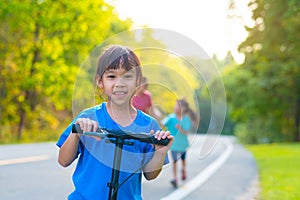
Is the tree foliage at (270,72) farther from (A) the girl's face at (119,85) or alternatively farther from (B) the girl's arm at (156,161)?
(A) the girl's face at (119,85)

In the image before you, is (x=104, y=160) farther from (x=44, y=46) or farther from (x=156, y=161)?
(x=44, y=46)

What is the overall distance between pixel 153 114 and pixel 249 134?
59.7 m

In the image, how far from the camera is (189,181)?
1175 cm

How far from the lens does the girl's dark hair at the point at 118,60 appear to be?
2.71m

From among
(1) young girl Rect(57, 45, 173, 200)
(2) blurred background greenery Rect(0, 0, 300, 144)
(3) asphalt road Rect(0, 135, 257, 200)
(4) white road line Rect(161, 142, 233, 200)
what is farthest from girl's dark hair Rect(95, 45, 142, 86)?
(2) blurred background greenery Rect(0, 0, 300, 144)

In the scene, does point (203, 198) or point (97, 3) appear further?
point (97, 3)

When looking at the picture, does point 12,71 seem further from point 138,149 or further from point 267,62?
point 138,149

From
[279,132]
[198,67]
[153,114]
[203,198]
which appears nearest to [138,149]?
[153,114]

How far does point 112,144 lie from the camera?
2.62 metres

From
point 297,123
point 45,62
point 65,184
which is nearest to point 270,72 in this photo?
point 45,62

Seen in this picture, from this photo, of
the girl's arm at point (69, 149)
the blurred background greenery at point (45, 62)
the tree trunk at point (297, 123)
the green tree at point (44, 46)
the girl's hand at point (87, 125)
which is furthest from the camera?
the tree trunk at point (297, 123)

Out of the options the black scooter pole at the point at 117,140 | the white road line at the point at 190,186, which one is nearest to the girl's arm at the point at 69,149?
the black scooter pole at the point at 117,140

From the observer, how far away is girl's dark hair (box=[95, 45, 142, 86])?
2.71 metres

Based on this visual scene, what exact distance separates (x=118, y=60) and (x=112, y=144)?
0.40m
